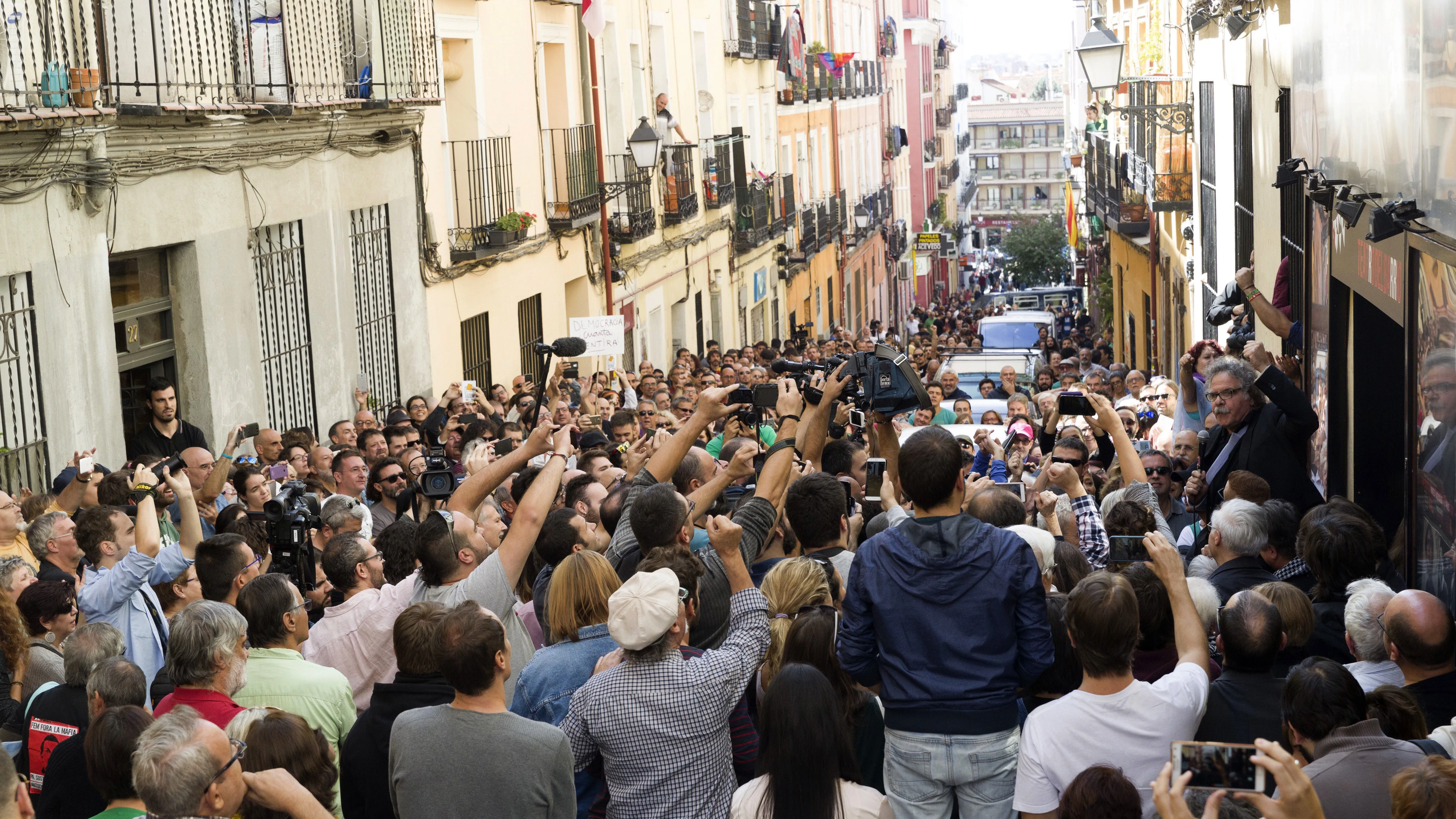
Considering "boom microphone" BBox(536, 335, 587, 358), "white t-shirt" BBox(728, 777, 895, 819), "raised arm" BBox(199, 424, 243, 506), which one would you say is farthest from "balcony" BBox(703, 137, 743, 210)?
"white t-shirt" BBox(728, 777, 895, 819)

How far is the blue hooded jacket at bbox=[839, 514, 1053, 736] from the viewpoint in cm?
418

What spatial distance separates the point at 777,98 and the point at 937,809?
2791cm

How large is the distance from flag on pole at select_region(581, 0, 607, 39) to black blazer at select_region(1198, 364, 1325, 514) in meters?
12.2

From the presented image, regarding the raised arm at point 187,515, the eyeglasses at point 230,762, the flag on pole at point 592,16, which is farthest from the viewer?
the flag on pole at point 592,16

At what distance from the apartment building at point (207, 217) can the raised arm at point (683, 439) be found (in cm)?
423

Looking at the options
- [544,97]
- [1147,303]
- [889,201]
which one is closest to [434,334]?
[544,97]

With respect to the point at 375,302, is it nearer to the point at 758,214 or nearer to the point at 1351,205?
the point at 1351,205

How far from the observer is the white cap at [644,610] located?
160 inches

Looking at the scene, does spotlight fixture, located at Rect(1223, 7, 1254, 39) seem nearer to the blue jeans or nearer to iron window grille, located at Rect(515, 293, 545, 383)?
iron window grille, located at Rect(515, 293, 545, 383)

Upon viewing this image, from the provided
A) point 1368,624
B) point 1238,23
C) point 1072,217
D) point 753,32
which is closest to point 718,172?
point 753,32

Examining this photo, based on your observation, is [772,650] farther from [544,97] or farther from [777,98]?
[777,98]

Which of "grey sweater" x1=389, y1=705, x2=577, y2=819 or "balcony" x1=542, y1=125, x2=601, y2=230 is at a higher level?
"balcony" x1=542, y1=125, x2=601, y2=230

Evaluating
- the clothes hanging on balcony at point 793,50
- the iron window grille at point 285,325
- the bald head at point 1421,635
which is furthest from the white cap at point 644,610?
the clothes hanging on balcony at point 793,50

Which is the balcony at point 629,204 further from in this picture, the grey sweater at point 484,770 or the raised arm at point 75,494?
the grey sweater at point 484,770
